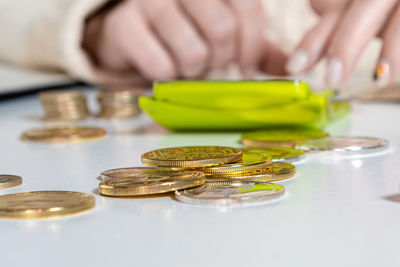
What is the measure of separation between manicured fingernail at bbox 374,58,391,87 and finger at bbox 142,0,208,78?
564mm

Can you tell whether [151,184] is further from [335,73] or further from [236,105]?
[335,73]

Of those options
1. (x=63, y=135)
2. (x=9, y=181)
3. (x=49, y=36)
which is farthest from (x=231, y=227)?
(x=49, y=36)

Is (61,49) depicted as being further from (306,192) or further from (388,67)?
(306,192)

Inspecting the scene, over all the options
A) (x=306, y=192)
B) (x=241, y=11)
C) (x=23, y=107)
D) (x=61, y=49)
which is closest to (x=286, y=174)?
(x=306, y=192)

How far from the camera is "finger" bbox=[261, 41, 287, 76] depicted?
158 cm

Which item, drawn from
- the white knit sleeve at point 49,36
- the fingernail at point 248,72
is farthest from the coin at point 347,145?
the white knit sleeve at point 49,36

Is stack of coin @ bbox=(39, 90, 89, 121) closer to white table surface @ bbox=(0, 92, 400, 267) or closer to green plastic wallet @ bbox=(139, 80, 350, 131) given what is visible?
green plastic wallet @ bbox=(139, 80, 350, 131)

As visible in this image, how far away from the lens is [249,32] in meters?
1.52

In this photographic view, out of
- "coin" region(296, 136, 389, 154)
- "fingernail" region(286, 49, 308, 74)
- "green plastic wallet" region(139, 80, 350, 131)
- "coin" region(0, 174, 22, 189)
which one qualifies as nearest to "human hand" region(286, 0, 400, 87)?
"fingernail" region(286, 49, 308, 74)

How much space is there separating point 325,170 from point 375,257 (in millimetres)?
236

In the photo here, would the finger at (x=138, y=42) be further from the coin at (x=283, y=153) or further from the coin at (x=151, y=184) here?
the coin at (x=151, y=184)

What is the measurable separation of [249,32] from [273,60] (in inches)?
4.8

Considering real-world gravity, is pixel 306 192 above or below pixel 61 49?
below

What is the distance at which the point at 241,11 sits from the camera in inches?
57.8
